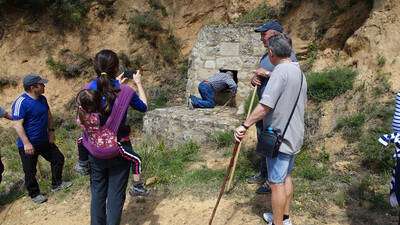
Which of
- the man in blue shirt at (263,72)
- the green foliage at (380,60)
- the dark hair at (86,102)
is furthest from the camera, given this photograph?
the green foliage at (380,60)

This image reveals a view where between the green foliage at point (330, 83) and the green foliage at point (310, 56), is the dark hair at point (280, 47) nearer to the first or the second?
the green foliage at point (330, 83)

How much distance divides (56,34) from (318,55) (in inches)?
269

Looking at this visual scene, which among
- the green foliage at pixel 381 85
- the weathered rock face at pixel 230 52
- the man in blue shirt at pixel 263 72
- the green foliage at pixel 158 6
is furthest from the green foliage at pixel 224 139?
the green foliage at pixel 158 6

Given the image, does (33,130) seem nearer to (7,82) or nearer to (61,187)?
(61,187)

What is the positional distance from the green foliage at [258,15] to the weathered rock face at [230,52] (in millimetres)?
848

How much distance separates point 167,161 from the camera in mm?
5508

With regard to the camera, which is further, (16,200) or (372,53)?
(372,53)

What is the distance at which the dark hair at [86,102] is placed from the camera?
124 inches

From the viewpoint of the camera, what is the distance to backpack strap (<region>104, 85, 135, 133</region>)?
3301 millimetres

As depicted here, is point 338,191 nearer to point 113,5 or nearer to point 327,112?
point 327,112

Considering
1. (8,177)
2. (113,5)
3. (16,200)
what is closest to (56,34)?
(113,5)

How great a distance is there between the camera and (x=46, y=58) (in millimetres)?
10617

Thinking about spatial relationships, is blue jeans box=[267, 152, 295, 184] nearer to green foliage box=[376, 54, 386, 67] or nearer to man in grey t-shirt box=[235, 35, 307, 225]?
man in grey t-shirt box=[235, 35, 307, 225]

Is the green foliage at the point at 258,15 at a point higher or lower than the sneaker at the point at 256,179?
higher
